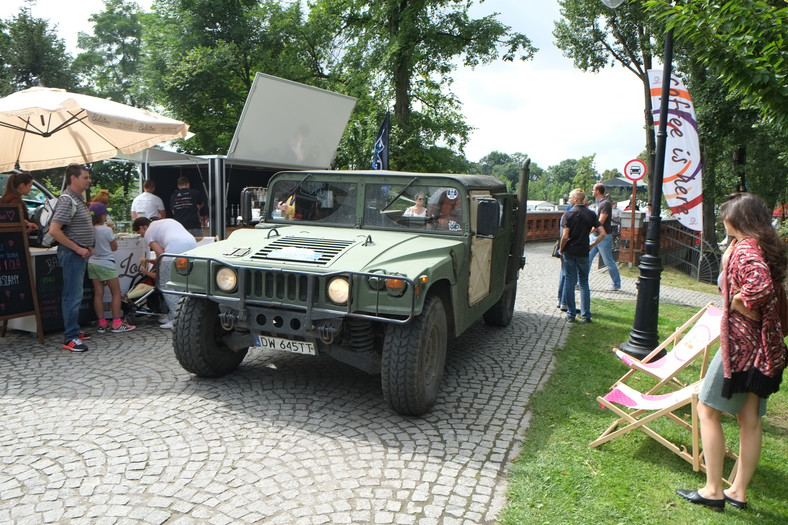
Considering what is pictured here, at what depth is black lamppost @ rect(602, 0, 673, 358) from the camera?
588 centimetres

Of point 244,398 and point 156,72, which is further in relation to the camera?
point 156,72

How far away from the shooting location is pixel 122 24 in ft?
132

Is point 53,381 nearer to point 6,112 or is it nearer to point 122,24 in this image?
point 6,112

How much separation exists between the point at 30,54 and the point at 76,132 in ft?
71.8

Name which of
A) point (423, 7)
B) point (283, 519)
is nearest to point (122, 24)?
point (423, 7)

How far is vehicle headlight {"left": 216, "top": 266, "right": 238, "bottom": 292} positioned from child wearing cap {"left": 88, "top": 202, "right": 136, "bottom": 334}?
111 inches

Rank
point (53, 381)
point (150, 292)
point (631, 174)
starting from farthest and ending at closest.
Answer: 1. point (631, 174)
2. point (150, 292)
3. point (53, 381)

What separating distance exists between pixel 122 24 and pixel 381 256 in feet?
143

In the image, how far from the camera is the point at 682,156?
922cm

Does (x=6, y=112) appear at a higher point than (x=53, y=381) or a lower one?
higher

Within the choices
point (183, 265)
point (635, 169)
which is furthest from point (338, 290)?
point (635, 169)

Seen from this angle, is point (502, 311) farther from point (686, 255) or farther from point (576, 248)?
point (686, 255)

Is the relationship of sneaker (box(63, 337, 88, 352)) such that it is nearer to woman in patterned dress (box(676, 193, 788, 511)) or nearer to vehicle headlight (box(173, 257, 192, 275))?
vehicle headlight (box(173, 257, 192, 275))

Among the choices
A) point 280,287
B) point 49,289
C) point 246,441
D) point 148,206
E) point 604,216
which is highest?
point 604,216
